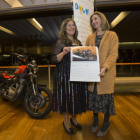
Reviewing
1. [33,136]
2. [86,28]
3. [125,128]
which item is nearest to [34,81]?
[33,136]

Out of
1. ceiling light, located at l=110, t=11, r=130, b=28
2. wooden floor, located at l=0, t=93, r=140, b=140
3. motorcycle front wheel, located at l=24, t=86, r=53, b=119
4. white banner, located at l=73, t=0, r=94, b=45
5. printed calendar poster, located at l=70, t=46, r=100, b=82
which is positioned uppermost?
ceiling light, located at l=110, t=11, r=130, b=28

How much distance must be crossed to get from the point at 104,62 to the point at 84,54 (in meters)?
0.25

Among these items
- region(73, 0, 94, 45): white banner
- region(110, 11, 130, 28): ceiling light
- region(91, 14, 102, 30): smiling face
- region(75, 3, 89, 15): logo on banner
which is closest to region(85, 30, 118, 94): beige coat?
region(91, 14, 102, 30): smiling face

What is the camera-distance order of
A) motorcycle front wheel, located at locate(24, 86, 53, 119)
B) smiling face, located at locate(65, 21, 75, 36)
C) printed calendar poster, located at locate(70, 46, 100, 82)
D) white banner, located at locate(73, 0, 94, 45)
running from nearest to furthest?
1. printed calendar poster, located at locate(70, 46, 100, 82)
2. smiling face, located at locate(65, 21, 75, 36)
3. motorcycle front wheel, located at locate(24, 86, 53, 119)
4. white banner, located at locate(73, 0, 94, 45)

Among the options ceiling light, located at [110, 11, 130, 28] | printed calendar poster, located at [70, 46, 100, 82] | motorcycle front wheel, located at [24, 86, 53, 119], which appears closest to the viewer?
printed calendar poster, located at [70, 46, 100, 82]

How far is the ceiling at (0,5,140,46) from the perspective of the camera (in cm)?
439

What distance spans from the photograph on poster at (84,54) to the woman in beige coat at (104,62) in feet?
0.48

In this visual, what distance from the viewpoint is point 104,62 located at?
1.42 metres

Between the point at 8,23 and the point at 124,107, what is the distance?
4489mm

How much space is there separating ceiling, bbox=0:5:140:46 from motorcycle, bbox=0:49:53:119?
2.18 meters

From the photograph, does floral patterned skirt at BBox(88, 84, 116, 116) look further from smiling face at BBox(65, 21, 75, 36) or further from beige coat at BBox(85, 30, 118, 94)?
smiling face at BBox(65, 21, 75, 36)

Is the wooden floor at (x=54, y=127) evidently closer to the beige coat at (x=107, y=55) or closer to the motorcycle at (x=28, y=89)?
the motorcycle at (x=28, y=89)

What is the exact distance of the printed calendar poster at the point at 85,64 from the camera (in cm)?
133

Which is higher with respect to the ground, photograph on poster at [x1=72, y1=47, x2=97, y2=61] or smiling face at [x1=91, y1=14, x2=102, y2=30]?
smiling face at [x1=91, y1=14, x2=102, y2=30]
